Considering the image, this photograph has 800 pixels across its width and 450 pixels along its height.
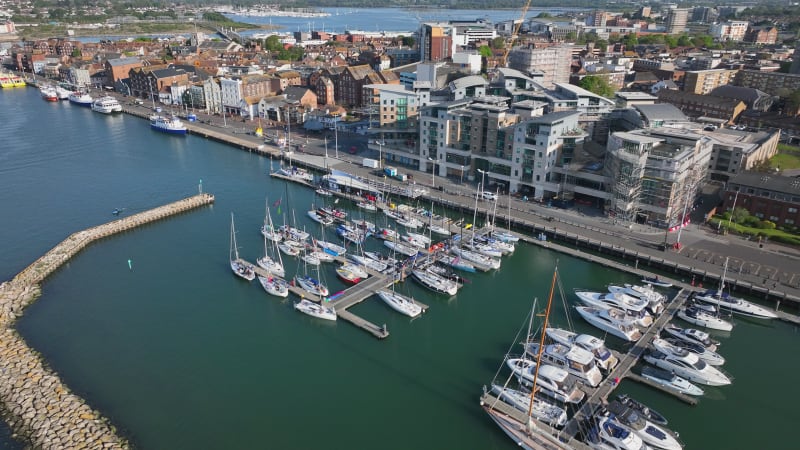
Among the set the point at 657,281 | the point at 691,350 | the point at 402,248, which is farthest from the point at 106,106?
the point at 691,350

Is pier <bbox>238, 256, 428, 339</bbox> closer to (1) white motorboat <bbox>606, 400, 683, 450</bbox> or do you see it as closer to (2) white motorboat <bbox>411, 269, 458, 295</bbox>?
(2) white motorboat <bbox>411, 269, 458, 295</bbox>

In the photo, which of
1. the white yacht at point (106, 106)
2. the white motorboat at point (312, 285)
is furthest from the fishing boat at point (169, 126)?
the white motorboat at point (312, 285)

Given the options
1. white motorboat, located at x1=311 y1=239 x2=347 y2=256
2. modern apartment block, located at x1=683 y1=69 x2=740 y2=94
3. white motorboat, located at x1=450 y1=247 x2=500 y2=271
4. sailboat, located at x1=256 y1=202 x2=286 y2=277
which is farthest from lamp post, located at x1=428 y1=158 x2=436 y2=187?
modern apartment block, located at x1=683 y1=69 x2=740 y2=94

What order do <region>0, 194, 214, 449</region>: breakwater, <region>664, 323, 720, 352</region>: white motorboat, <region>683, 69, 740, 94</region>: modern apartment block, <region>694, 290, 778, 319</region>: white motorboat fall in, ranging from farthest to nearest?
<region>683, 69, 740, 94</region>: modern apartment block, <region>694, 290, 778, 319</region>: white motorboat, <region>664, 323, 720, 352</region>: white motorboat, <region>0, 194, 214, 449</region>: breakwater

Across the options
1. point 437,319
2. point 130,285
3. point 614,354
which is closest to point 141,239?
point 130,285

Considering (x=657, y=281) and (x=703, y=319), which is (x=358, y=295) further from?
(x=703, y=319)

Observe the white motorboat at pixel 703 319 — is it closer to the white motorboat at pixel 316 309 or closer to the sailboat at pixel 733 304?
the sailboat at pixel 733 304
